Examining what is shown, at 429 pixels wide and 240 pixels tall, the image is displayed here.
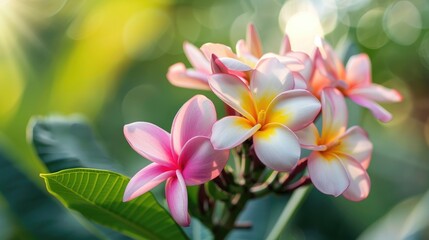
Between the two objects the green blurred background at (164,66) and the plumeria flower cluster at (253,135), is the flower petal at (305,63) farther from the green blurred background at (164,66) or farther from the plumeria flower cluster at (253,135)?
the green blurred background at (164,66)

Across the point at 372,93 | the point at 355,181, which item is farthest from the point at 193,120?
the point at 372,93

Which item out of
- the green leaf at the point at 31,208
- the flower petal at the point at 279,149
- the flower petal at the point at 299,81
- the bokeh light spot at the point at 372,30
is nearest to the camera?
the flower petal at the point at 279,149

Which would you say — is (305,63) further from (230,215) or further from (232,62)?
(230,215)

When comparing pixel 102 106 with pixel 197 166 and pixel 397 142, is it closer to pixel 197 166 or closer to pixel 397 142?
pixel 397 142

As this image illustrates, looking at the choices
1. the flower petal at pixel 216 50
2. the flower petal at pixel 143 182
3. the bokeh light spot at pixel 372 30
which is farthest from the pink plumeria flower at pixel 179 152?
the bokeh light spot at pixel 372 30

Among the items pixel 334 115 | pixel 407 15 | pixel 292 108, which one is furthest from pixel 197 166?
pixel 407 15

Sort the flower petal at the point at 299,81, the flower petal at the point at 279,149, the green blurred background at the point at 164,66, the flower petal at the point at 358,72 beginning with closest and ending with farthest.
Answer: the flower petal at the point at 279,149
the flower petal at the point at 299,81
the flower petal at the point at 358,72
the green blurred background at the point at 164,66

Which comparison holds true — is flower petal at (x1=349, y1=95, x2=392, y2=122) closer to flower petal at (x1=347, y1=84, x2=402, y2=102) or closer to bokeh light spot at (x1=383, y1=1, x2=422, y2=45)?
flower petal at (x1=347, y1=84, x2=402, y2=102)

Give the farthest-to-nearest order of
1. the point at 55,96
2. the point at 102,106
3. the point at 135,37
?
the point at 135,37 → the point at 102,106 → the point at 55,96
